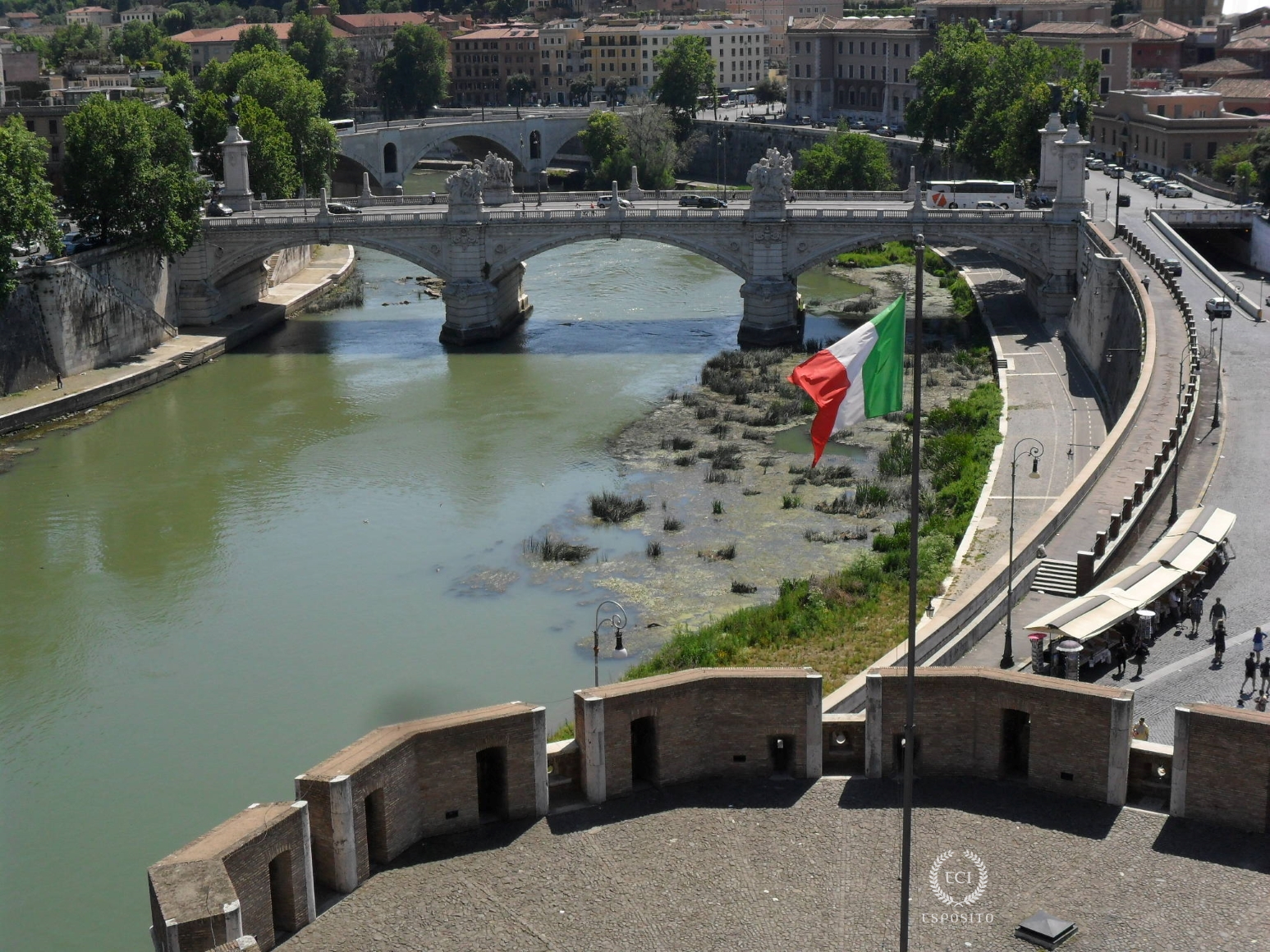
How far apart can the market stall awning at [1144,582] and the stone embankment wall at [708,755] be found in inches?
333

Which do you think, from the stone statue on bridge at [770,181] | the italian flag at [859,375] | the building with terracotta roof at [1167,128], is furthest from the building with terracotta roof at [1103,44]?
the italian flag at [859,375]

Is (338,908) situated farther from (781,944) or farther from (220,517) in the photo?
(220,517)

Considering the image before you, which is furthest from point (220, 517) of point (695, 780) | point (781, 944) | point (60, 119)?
point (60, 119)

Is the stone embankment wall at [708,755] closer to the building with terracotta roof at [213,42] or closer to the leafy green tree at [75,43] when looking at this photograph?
the leafy green tree at [75,43]

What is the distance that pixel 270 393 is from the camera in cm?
5181

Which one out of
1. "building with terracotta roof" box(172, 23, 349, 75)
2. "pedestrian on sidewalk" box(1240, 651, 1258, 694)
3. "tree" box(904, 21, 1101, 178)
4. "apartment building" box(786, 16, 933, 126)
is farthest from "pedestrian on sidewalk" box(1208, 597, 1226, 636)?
"building with terracotta roof" box(172, 23, 349, 75)

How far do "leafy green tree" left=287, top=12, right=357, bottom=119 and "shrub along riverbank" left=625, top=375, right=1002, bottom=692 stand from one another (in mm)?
87104

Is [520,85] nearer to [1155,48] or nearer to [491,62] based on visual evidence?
[491,62]

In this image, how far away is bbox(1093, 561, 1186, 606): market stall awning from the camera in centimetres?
2733

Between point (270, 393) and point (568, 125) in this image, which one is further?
point (568, 125)

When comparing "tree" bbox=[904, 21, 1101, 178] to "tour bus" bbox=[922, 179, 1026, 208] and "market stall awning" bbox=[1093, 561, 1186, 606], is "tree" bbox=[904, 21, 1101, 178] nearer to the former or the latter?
"tour bus" bbox=[922, 179, 1026, 208]

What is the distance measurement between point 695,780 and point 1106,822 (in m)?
4.35

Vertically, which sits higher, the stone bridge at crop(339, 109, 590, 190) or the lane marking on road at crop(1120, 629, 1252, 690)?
the stone bridge at crop(339, 109, 590, 190)

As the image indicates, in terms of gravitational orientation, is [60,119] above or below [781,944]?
above
